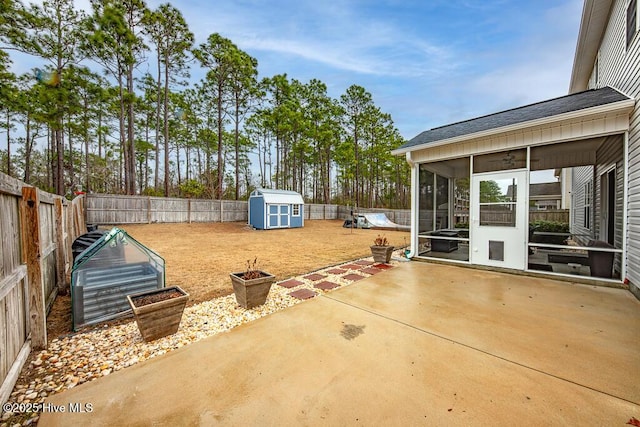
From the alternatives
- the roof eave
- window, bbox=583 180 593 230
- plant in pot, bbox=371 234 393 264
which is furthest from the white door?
window, bbox=583 180 593 230

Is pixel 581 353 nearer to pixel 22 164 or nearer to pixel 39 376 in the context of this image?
pixel 39 376

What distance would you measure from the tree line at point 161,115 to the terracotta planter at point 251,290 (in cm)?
1417

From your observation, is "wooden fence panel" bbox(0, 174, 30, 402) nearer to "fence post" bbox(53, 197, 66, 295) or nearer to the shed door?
"fence post" bbox(53, 197, 66, 295)

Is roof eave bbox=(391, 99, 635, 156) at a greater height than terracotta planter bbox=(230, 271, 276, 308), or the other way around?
roof eave bbox=(391, 99, 635, 156)

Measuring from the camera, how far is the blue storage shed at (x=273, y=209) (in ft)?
Answer: 46.0

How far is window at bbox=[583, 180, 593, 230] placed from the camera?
6570 millimetres

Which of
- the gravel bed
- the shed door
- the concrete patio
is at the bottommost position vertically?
the gravel bed

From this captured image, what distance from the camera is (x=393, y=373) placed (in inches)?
70.2

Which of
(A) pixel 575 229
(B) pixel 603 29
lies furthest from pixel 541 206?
(B) pixel 603 29

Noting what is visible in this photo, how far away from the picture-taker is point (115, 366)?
6.31ft

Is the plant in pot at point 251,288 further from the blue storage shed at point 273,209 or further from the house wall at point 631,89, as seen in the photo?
the blue storage shed at point 273,209

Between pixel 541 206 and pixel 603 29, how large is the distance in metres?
13.1

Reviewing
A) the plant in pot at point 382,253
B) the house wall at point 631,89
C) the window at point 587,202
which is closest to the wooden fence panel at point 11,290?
the plant in pot at point 382,253

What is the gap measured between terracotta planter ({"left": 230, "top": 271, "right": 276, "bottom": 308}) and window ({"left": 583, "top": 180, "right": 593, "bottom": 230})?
867cm
